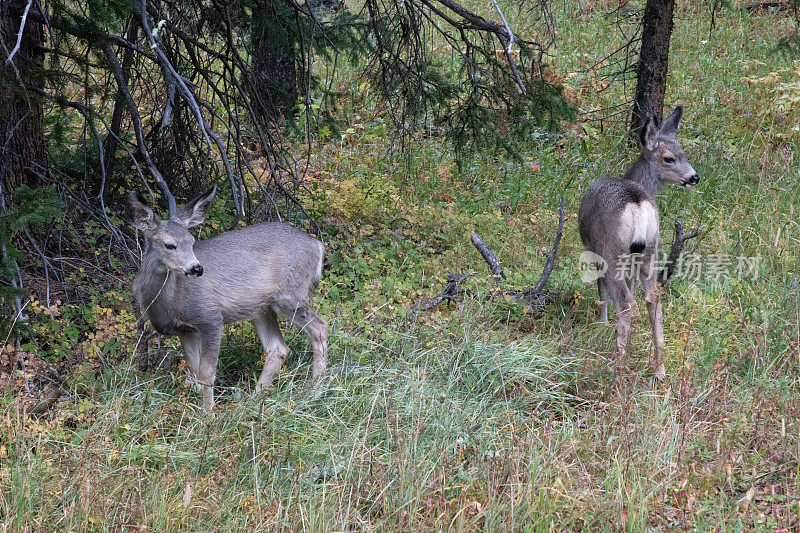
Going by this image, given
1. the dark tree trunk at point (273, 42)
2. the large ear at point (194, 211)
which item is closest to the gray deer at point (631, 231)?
the dark tree trunk at point (273, 42)

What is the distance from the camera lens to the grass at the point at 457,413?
12.0 feet

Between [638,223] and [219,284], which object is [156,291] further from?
[638,223]

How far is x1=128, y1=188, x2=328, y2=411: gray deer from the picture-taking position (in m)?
4.93

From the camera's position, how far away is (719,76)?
37.3 feet

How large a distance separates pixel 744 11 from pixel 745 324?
9251 millimetres

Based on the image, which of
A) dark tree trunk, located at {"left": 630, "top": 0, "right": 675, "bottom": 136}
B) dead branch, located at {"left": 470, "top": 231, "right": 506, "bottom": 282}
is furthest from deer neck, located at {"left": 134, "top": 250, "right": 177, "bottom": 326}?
dark tree trunk, located at {"left": 630, "top": 0, "right": 675, "bottom": 136}

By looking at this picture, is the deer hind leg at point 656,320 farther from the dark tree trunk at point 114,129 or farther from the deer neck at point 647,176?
the dark tree trunk at point 114,129

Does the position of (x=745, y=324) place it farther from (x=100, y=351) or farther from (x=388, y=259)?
(x=100, y=351)

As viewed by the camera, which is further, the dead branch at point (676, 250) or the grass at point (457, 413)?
the dead branch at point (676, 250)

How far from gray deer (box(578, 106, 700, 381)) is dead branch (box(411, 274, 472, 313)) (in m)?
1.11

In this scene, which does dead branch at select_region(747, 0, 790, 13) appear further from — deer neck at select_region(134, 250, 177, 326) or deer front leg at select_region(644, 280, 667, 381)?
deer neck at select_region(134, 250, 177, 326)

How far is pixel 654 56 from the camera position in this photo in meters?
8.82

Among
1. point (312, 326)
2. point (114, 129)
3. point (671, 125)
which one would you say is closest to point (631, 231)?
point (671, 125)

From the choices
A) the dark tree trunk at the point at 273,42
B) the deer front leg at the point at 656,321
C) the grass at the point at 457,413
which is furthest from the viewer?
the dark tree trunk at the point at 273,42
